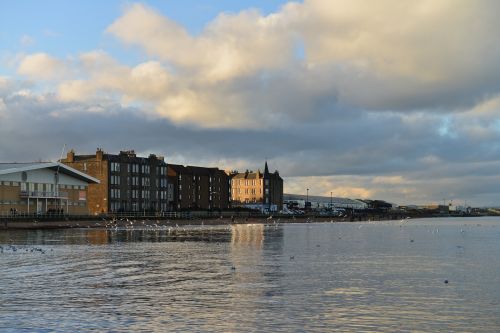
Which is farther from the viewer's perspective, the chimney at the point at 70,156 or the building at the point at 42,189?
the chimney at the point at 70,156

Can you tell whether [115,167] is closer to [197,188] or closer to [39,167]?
[39,167]

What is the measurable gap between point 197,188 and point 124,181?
3541 centimetres

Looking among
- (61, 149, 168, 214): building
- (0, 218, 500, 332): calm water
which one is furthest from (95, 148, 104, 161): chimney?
(0, 218, 500, 332): calm water

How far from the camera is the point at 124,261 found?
42062mm

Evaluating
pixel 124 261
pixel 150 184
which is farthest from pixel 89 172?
pixel 124 261

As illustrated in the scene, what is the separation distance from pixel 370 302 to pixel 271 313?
14.5ft

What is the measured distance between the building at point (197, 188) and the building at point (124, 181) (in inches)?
297

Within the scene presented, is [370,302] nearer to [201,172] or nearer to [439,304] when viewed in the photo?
[439,304]

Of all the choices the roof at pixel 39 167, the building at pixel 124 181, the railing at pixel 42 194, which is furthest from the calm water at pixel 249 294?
the building at pixel 124 181

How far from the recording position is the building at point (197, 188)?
173500 mm

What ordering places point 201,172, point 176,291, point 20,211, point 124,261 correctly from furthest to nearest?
point 201,172, point 20,211, point 124,261, point 176,291

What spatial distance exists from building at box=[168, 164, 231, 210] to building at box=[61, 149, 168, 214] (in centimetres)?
753

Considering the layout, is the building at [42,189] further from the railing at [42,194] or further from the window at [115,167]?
the window at [115,167]

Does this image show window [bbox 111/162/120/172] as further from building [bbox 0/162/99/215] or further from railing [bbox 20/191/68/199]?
railing [bbox 20/191/68/199]
